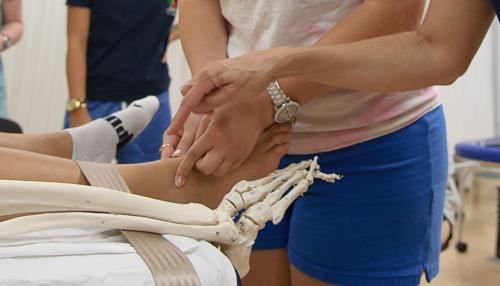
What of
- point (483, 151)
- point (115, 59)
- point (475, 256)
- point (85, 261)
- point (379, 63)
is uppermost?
point (379, 63)

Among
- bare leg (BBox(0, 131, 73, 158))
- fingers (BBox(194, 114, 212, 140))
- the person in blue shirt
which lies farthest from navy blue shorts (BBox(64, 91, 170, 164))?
fingers (BBox(194, 114, 212, 140))

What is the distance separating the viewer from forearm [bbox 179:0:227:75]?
1015mm

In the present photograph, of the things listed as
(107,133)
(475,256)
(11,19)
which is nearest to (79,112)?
(11,19)

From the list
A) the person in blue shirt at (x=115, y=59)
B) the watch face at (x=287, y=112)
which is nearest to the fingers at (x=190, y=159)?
the watch face at (x=287, y=112)

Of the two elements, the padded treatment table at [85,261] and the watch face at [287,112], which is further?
the watch face at [287,112]

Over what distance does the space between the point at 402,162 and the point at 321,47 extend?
0.28 m

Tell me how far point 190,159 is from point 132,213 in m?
0.24

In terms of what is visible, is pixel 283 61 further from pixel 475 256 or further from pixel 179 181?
pixel 475 256

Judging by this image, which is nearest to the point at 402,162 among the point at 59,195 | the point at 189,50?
the point at 189,50

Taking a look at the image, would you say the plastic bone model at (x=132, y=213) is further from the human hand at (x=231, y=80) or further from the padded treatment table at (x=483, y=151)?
the padded treatment table at (x=483, y=151)

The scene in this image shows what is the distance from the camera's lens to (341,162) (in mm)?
967

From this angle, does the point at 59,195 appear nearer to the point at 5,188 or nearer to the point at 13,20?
the point at 5,188

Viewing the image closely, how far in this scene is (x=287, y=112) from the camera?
2.93 ft

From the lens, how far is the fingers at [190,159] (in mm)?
873
